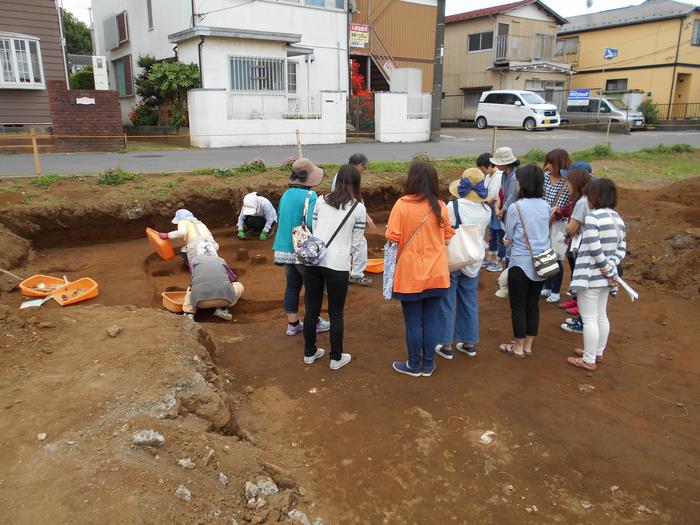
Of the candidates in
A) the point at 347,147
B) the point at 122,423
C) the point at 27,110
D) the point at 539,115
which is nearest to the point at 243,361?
the point at 122,423

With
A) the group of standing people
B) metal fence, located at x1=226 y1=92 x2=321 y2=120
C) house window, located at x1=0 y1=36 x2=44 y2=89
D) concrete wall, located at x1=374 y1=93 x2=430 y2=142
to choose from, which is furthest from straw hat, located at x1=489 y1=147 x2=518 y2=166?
house window, located at x1=0 y1=36 x2=44 y2=89

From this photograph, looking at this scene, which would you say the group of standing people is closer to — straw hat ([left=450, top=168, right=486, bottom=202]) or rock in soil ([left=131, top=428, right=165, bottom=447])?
straw hat ([left=450, top=168, right=486, bottom=202])

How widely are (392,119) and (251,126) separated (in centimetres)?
531

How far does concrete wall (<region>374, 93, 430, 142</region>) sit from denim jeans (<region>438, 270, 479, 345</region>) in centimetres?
1493

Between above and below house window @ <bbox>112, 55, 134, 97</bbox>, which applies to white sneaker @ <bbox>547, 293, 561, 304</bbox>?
below

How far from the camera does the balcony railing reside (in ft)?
96.7

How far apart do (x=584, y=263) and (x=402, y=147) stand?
1336 centimetres

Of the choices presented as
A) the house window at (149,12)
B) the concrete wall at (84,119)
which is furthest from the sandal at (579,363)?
the house window at (149,12)

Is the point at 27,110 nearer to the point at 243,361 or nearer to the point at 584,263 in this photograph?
the point at 243,361

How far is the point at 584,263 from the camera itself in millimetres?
4457

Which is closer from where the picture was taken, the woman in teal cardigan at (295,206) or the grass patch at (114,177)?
the woman in teal cardigan at (295,206)

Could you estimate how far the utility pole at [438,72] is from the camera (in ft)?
58.3

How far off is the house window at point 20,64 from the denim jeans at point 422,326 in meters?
16.1

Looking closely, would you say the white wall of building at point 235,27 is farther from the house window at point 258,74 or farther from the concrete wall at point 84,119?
the concrete wall at point 84,119
